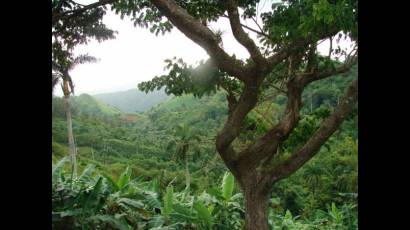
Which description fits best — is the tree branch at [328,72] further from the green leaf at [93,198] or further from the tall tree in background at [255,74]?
the green leaf at [93,198]

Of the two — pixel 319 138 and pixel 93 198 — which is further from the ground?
pixel 319 138

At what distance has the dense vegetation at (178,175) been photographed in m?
5.14

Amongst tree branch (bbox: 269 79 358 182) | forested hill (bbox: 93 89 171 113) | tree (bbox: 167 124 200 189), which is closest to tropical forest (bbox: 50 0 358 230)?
tree branch (bbox: 269 79 358 182)

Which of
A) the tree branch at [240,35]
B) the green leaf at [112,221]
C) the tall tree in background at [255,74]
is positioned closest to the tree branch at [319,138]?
the tall tree in background at [255,74]

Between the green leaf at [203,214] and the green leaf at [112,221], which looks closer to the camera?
the green leaf at [112,221]

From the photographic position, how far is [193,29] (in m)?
3.89

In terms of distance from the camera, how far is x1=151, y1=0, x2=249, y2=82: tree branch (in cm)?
388

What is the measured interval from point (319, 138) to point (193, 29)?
1.44 meters

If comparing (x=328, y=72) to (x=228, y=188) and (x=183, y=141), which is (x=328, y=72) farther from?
(x=183, y=141)

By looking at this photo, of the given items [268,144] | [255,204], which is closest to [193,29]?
[268,144]

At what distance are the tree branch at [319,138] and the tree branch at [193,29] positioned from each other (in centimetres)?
→ 103

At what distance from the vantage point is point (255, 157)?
4.41 m
